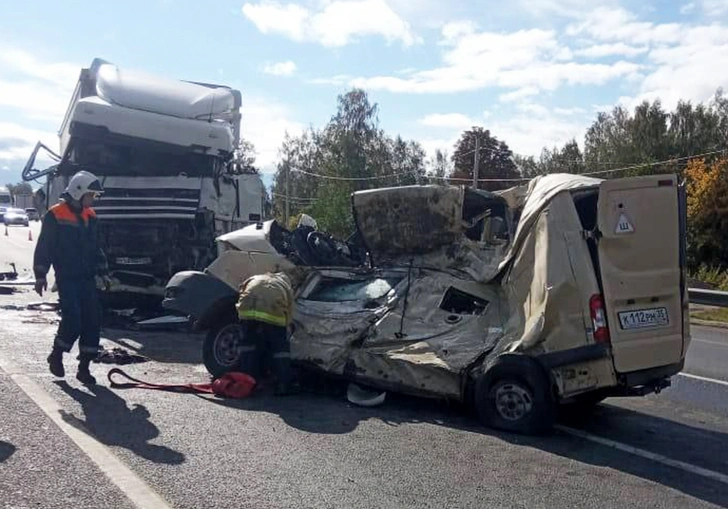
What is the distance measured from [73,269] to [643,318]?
15.9 feet

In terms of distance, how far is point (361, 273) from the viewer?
8.22 m

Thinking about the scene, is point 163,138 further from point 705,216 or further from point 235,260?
point 705,216

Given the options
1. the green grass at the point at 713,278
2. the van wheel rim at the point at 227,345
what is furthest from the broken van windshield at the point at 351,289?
the green grass at the point at 713,278

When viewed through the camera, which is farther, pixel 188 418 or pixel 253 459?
pixel 188 418

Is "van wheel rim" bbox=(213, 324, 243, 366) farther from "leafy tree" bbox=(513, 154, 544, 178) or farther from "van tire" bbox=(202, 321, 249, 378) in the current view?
"leafy tree" bbox=(513, 154, 544, 178)

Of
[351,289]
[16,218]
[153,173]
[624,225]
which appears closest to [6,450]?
[351,289]

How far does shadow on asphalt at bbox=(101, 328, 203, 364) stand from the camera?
9523 millimetres

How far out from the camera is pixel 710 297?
611 inches

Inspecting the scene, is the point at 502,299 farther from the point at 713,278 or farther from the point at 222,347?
the point at 713,278

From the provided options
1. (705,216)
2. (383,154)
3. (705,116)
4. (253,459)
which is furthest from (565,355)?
(383,154)

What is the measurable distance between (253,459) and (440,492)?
125 cm

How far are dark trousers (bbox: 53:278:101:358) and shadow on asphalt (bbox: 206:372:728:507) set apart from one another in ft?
4.64

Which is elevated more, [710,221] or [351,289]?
[710,221]

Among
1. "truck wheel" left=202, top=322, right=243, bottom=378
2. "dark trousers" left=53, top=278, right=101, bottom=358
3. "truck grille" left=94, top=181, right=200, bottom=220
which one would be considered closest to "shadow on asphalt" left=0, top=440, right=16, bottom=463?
"dark trousers" left=53, top=278, right=101, bottom=358
